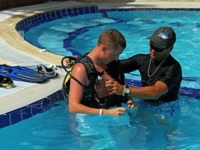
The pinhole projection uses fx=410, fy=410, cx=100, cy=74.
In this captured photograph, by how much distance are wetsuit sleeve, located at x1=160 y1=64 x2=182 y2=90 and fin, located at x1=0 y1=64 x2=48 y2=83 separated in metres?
1.87

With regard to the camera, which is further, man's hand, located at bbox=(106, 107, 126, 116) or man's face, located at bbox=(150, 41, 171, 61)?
man's face, located at bbox=(150, 41, 171, 61)

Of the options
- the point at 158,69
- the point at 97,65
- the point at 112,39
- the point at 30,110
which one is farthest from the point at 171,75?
the point at 30,110

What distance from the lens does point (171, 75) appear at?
4086 millimetres

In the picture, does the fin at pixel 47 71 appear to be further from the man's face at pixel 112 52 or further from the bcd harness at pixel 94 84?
the man's face at pixel 112 52

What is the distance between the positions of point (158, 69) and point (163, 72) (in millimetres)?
130

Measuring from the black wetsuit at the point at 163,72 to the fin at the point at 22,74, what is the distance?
1.39 m

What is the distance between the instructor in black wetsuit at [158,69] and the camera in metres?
3.88

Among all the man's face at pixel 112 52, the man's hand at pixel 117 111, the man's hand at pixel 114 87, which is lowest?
the man's hand at pixel 117 111

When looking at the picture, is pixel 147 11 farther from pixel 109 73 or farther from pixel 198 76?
pixel 109 73

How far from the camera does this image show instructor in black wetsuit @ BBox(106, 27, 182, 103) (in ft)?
12.7

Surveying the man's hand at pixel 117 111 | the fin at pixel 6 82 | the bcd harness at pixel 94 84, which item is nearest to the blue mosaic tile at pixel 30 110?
the fin at pixel 6 82

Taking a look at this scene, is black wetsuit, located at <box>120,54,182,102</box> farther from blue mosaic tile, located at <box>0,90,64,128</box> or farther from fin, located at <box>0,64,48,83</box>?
fin, located at <box>0,64,48,83</box>

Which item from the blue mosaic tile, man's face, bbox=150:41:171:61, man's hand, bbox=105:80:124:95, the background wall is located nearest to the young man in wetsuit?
man's hand, bbox=105:80:124:95

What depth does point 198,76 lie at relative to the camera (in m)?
6.98
